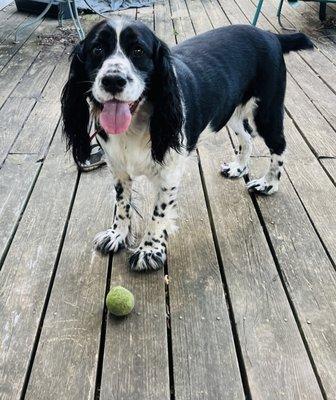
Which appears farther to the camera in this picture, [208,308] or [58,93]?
[58,93]

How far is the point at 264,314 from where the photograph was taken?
2.17m

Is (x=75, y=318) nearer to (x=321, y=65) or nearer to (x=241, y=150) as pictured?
(x=241, y=150)

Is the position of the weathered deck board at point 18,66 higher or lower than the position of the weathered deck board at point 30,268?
lower

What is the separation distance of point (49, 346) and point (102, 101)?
3.31ft

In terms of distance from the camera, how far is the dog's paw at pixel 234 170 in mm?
3189

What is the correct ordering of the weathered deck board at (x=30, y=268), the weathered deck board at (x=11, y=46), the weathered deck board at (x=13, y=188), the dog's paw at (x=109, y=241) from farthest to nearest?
the weathered deck board at (x=11, y=46)
the weathered deck board at (x=13, y=188)
the dog's paw at (x=109, y=241)
the weathered deck board at (x=30, y=268)

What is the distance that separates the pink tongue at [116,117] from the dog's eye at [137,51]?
0.21 m

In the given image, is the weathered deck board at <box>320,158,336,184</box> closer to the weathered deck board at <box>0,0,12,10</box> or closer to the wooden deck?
the wooden deck

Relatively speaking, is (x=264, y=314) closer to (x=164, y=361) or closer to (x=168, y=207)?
(x=164, y=361)

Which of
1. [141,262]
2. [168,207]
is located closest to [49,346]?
[141,262]

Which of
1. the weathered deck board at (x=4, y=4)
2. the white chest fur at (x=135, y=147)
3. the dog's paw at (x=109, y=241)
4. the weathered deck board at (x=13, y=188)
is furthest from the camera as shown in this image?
the weathered deck board at (x=4, y=4)

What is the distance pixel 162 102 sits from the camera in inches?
85.2

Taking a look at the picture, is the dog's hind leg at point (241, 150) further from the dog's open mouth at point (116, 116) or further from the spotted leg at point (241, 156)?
the dog's open mouth at point (116, 116)

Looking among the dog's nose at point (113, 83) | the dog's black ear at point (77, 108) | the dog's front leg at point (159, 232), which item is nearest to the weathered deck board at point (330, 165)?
the dog's front leg at point (159, 232)
